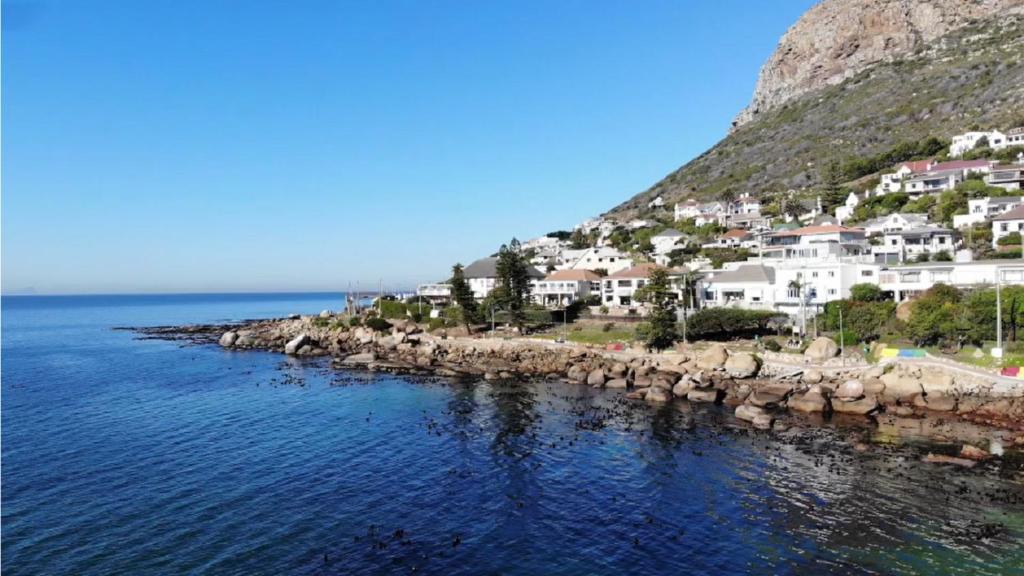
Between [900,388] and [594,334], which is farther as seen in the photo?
[594,334]

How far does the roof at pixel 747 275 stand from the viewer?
74.2 m

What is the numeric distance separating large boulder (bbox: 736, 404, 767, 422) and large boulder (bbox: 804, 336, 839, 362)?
11.5 metres

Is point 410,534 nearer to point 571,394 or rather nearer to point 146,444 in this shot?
point 146,444

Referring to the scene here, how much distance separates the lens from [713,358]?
57656 millimetres

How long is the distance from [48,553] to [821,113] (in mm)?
213263

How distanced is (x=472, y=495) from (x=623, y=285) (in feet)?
210

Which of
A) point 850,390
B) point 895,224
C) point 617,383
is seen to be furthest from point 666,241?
point 850,390

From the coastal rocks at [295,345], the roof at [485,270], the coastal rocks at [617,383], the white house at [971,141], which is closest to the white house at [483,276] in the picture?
the roof at [485,270]

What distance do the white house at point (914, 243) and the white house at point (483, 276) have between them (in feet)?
173

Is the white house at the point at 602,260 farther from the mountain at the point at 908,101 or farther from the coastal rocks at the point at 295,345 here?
the mountain at the point at 908,101

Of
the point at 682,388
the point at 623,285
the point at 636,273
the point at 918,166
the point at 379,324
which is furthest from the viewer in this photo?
the point at 918,166

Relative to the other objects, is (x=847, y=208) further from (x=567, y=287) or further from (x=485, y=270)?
(x=485, y=270)

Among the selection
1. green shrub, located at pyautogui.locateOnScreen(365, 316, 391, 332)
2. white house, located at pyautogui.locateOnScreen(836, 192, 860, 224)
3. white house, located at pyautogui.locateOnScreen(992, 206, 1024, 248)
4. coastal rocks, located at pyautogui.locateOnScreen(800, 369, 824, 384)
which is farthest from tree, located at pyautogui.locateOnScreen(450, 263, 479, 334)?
white house, located at pyautogui.locateOnScreen(992, 206, 1024, 248)

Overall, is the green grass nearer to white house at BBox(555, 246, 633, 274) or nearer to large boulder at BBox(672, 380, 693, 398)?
large boulder at BBox(672, 380, 693, 398)
